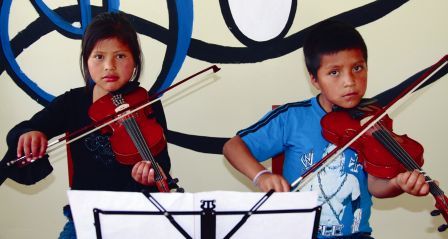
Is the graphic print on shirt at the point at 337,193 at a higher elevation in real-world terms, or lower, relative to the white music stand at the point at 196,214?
higher

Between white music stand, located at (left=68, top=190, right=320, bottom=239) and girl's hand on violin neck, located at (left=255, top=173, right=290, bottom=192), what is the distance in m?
0.11

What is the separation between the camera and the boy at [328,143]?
1.22 m

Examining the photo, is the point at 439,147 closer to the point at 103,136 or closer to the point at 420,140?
the point at 420,140

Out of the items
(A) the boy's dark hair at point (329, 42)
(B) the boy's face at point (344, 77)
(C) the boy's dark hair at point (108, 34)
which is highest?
(C) the boy's dark hair at point (108, 34)

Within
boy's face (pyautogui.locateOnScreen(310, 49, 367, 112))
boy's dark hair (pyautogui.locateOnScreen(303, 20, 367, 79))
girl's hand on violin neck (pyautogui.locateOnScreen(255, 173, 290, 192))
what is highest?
boy's dark hair (pyautogui.locateOnScreen(303, 20, 367, 79))

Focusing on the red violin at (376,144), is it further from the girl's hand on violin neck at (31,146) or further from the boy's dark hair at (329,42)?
the girl's hand on violin neck at (31,146)

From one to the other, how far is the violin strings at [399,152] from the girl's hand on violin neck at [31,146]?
821 mm

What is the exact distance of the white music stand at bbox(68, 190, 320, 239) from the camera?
940 mm

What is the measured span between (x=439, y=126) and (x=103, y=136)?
1155 mm

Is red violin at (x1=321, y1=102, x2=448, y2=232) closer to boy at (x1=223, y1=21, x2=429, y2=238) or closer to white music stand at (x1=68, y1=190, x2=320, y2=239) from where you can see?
boy at (x1=223, y1=21, x2=429, y2=238)

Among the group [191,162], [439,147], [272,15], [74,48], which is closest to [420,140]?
[439,147]

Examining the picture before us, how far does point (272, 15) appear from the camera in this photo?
171 centimetres

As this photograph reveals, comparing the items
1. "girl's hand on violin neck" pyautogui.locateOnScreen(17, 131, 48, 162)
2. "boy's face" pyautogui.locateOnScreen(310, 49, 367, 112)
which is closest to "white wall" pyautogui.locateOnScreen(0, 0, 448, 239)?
"boy's face" pyautogui.locateOnScreen(310, 49, 367, 112)

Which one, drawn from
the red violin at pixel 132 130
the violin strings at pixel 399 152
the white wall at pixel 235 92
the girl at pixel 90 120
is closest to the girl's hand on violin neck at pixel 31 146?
the girl at pixel 90 120
